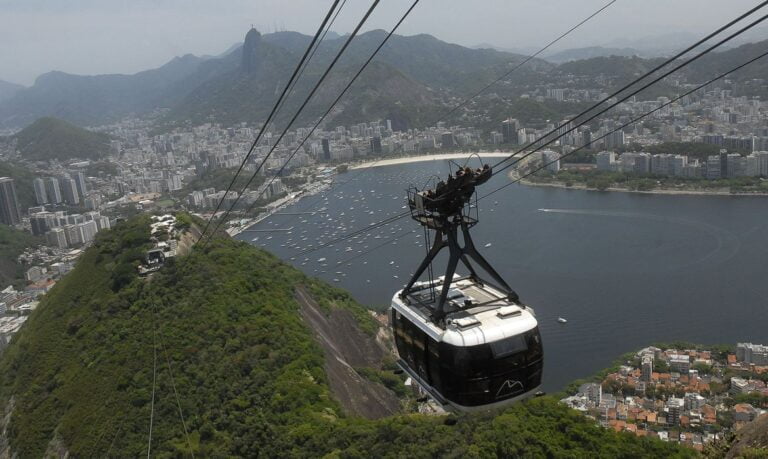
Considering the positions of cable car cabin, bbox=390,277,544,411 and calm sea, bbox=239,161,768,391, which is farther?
calm sea, bbox=239,161,768,391

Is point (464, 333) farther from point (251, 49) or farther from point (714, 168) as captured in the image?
point (251, 49)

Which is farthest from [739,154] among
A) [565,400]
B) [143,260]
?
[143,260]

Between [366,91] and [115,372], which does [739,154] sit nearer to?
[115,372]

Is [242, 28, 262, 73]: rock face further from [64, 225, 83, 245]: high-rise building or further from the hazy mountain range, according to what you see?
[64, 225, 83, 245]: high-rise building

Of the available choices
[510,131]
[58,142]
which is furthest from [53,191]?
[510,131]

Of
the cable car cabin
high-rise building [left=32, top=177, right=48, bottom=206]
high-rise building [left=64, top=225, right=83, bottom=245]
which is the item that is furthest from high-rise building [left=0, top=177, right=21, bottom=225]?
the cable car cabin
